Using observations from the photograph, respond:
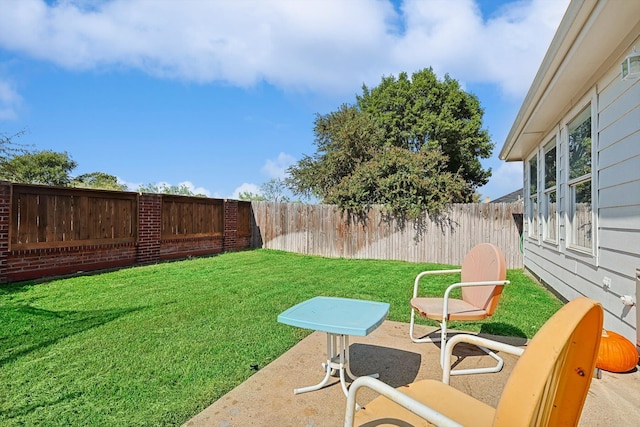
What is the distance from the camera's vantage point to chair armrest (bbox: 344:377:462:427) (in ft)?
3.24

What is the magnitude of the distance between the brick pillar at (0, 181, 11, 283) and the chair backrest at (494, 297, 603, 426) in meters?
7.40

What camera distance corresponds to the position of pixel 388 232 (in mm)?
9664

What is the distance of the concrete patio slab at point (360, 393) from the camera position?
200 centimetres

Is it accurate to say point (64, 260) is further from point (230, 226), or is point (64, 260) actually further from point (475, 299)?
point (475, 299)

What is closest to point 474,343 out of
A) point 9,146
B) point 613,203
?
point 613,203

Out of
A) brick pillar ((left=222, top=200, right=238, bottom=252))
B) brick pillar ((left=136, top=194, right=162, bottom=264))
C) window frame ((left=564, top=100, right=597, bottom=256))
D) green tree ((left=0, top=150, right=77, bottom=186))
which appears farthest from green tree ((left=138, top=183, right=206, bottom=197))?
window frame ((left=564, top=100, right=597, bottom=256))

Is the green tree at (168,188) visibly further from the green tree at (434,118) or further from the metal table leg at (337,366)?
the metal table leg at (337,366)

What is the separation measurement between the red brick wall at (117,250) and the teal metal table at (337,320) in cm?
600

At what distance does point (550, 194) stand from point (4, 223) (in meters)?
9.15

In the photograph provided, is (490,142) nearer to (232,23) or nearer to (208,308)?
(232,23)

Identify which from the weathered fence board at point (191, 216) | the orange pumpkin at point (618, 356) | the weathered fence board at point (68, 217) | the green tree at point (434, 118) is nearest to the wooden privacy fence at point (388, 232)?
the weathered fence board at point (191, 216)

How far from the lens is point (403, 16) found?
8.84m

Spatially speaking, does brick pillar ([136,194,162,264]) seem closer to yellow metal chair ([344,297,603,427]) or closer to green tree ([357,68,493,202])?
yellow metal chair ([344,297,603,427])

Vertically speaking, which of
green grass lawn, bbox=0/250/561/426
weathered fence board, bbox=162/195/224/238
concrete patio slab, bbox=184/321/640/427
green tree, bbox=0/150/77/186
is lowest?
concrete patio slab, bbox=184/321/640/427
